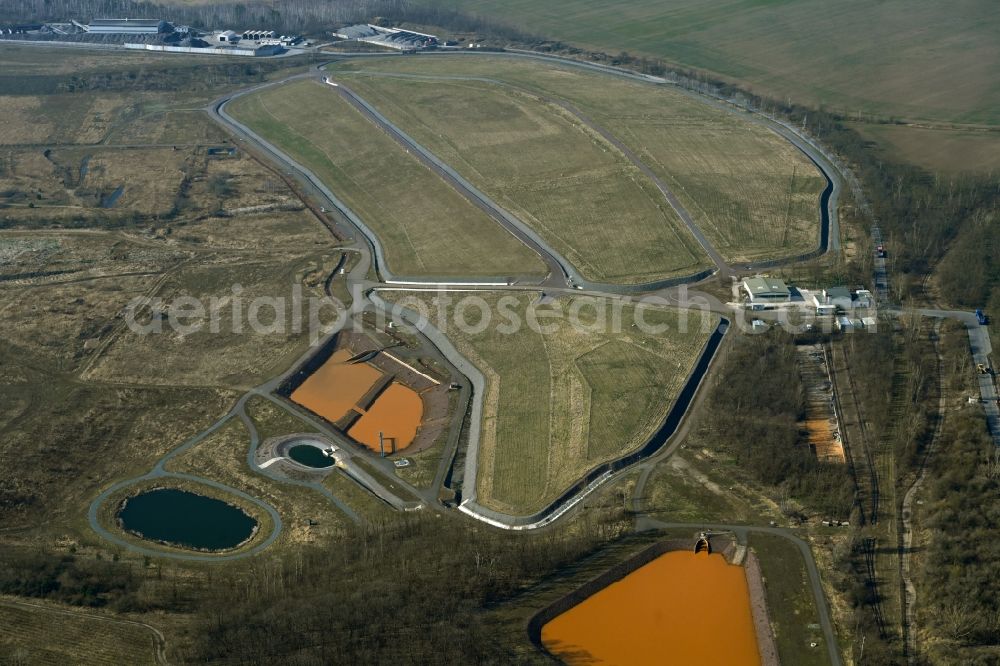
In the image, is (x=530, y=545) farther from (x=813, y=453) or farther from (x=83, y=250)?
(x=83, y=250)

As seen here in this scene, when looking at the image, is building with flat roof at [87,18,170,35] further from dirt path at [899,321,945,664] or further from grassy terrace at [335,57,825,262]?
dirt path at [899,321,945,664]

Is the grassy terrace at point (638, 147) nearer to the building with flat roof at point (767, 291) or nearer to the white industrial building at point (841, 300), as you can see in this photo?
the building with flat roof at point (767, 291)

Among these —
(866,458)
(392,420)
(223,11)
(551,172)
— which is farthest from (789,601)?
(223,11)

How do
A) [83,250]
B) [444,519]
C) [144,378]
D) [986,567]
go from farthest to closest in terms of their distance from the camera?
[83,250], [144,378], [444,519], [986,567]

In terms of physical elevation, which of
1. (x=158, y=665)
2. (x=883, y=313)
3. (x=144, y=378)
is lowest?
(x=158, y=665)

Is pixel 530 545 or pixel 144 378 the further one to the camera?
pixel 144 378

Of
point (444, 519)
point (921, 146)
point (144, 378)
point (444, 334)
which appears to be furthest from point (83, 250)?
point (921, 146)

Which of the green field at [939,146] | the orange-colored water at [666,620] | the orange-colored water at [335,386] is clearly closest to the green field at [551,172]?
the orange-colored water at [335,386]

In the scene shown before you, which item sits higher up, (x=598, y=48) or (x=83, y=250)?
(x=598, y=48)
